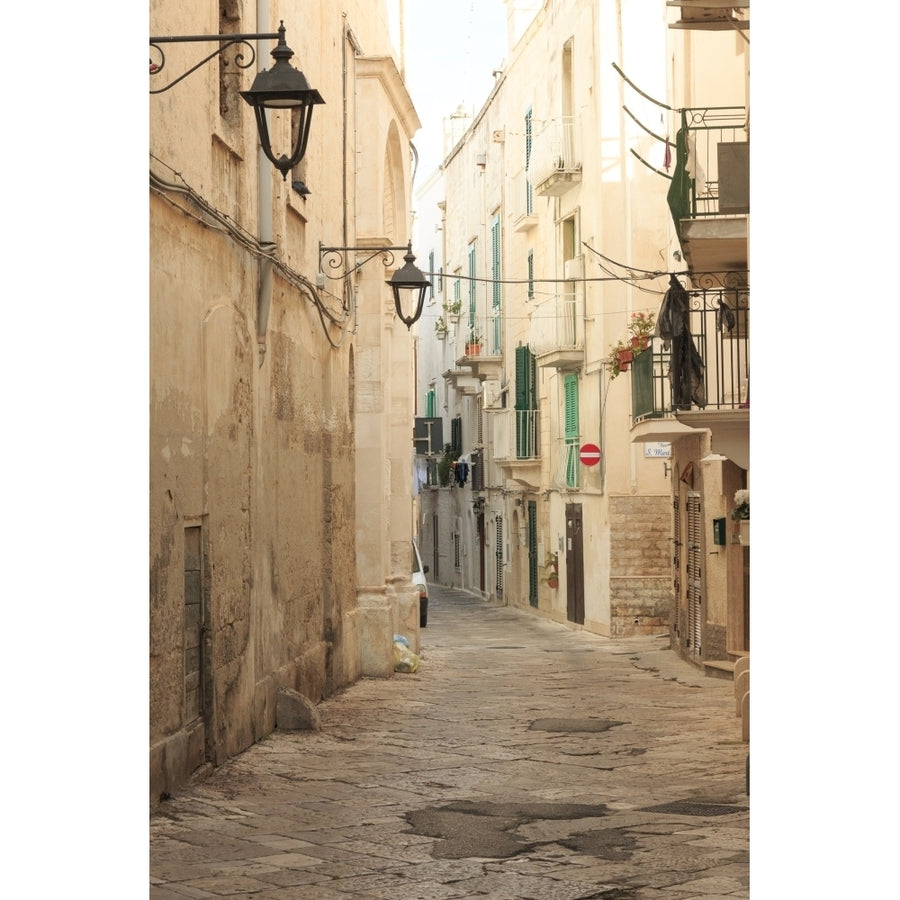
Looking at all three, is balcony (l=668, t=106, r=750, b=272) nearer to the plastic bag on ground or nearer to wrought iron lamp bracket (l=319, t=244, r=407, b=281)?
wrought iron lamp bracket (l=319, t=244, r=407, b=281)

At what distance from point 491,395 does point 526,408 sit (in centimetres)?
A: 608

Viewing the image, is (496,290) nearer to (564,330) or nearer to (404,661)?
(564,330)

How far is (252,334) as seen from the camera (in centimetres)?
1330

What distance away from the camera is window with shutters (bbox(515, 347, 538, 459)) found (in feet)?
115

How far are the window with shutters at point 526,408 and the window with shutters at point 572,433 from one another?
2.96 m

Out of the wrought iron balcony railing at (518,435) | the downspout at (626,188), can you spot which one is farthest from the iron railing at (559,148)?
the wrought iron balcony railing at (518,435)

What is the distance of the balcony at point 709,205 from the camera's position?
45.7ft

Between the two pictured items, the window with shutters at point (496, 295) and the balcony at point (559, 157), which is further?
the window with shutters at point (496, 295)

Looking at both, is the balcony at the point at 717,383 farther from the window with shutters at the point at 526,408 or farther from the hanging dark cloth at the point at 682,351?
the window with shutters at the point at 526,408

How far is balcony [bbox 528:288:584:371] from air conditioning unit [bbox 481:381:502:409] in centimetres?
919

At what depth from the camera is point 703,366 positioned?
54.2ft

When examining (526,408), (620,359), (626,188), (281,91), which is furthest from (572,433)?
(281,91)
